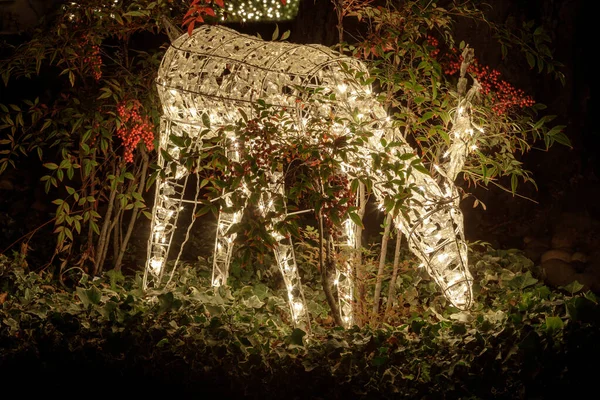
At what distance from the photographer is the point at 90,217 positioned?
5562 mm

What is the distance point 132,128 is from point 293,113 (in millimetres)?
1877

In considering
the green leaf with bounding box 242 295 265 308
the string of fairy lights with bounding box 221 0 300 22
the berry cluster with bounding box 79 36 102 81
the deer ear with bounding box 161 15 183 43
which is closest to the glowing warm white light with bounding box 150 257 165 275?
the green leaf with bounding box 242 295 265 308

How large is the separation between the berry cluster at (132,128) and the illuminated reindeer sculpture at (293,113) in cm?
61

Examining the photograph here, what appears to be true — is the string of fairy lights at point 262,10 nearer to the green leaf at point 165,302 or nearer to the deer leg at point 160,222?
the deer leg at point 160,222

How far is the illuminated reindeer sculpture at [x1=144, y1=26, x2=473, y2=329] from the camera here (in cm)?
414


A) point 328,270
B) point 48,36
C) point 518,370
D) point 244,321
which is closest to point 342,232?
point 328,270

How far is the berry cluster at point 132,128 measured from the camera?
18.5 ft

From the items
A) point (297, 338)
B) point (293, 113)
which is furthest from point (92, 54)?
point (297, 338)

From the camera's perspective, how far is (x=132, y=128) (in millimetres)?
5812

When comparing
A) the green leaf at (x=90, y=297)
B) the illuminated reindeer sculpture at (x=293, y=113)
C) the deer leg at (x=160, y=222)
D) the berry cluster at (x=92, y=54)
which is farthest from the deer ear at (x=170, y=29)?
the green leaf at (x=90, y=297)

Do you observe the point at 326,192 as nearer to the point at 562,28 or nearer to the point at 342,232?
the point at 342,232

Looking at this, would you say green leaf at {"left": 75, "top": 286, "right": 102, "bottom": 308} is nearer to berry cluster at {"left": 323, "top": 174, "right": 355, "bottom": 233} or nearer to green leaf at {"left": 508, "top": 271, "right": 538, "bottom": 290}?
berry cluster at {"left": 323, "top": 174, "right": 355, "bottom": 233}

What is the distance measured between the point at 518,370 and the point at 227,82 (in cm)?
250

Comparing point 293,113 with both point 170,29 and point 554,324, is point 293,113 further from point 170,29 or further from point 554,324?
point 554,324
